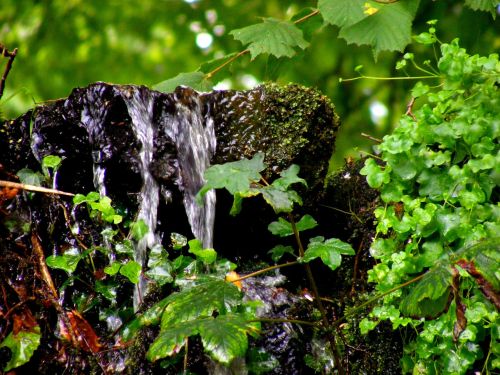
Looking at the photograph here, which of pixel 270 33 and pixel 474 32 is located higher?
pixel 270 33

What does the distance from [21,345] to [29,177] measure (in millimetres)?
698

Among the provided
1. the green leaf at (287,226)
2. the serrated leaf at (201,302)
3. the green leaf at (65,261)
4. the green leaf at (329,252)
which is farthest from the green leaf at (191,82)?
the serrated leaf at (201,302)

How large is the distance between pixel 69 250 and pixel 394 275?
4.05ft

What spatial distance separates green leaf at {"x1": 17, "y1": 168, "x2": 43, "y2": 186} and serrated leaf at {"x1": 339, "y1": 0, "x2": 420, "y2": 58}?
1.37 metres

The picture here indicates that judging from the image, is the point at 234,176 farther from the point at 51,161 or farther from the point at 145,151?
the point at 51,161

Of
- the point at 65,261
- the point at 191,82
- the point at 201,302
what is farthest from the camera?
the point at 191,82

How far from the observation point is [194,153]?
265 cm

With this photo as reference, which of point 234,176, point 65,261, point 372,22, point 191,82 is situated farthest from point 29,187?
point 372,22

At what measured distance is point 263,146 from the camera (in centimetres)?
269

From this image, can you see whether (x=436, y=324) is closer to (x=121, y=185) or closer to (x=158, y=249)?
(x=158, y=249)

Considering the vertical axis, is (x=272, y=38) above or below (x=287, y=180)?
above

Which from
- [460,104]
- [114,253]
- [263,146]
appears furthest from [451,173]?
[114,253]

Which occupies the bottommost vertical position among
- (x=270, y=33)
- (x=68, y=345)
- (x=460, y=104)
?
(x=68, y=345)

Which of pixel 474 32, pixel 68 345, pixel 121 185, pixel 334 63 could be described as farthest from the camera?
pixel 334 63
